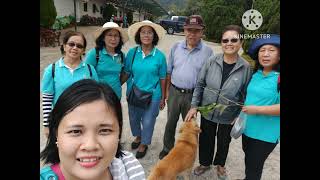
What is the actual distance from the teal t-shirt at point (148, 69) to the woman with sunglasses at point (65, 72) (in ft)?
2.01

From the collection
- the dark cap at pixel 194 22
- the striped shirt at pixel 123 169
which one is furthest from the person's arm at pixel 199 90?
the striped shirt at pixel 123 169

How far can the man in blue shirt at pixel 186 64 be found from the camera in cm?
252

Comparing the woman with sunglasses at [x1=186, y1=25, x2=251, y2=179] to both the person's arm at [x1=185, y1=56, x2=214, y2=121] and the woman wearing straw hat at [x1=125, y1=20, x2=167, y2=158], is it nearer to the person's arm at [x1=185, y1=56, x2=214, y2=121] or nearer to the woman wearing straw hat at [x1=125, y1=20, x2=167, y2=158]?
the person's arm at [x1=185, y1=56, x2=214, y2=121]

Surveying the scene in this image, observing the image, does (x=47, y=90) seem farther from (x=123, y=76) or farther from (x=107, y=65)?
(x=123, y=76)

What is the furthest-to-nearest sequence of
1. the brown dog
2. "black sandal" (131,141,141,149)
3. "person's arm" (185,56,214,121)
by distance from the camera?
"black sandal" (131,141,141,149)
"person's arm" (185,56,214,121)
the brown dog

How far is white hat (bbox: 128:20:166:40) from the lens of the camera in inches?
101

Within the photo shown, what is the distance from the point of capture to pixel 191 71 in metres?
2.55

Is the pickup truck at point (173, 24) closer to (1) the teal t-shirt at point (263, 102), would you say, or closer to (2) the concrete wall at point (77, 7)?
(2) the concrete wall at point (77, 7)

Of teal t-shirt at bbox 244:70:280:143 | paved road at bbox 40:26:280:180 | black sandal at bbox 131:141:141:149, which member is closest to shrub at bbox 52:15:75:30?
paved road at bbox 40:26:280:180

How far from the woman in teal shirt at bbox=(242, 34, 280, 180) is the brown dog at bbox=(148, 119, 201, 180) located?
0.43 m

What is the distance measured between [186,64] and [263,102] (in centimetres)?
84

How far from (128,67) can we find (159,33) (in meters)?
0.40
